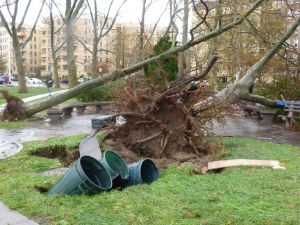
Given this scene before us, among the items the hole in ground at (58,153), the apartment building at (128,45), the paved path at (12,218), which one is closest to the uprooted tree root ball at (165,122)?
the hole in ground at (58,153)

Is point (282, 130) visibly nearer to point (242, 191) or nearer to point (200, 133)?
point (200, 133)

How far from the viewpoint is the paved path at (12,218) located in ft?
10.8

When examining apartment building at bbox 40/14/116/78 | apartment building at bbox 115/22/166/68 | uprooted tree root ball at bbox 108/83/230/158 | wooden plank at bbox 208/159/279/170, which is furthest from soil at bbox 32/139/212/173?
apartment building at bbox 40/14/116/78

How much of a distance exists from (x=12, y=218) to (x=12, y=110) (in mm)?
9288

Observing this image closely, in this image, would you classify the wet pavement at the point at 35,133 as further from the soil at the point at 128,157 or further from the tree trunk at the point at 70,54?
the tree trunk at the point at 70,54

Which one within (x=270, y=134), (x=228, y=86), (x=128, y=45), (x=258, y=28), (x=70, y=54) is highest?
(x=128, y=45)

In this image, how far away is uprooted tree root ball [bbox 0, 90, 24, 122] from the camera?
11531mm

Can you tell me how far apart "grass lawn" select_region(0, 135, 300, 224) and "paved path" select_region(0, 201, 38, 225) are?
0.08 meters

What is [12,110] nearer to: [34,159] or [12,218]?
[34,159]

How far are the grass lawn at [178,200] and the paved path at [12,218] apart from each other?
0.25ft

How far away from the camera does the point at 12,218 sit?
11.2 feet

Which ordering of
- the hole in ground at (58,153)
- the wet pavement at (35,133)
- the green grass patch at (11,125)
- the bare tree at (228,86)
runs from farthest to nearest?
the green grass patch at (11,125) → the bare tree at (228,86) → the wet pavement at (35,133) → the hole in ground at (58,153)

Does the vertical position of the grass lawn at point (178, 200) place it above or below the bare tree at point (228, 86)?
below

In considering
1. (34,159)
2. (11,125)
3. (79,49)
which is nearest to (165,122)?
(34,159)
